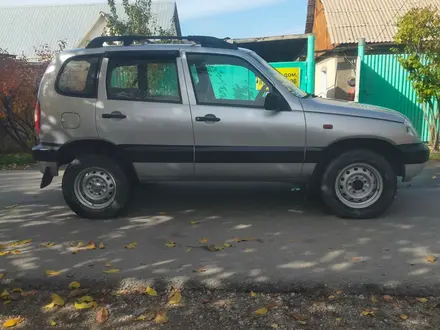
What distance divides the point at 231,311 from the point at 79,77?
345 cm

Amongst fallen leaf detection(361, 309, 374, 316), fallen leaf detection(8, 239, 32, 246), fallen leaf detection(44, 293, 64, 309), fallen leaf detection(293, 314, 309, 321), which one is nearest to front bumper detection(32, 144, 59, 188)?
fallen leaf detection(8, 239, 32, 246)

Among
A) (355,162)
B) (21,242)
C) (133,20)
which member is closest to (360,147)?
(355,162)

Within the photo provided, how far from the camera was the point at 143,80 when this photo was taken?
209 inches

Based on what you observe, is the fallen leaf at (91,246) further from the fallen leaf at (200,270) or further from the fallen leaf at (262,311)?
the fallen leaf at (262,311)

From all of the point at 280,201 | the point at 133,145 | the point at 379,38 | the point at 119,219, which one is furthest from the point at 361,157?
the point at 379,38

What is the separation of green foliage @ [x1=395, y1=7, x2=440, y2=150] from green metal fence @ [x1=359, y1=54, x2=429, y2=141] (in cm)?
127

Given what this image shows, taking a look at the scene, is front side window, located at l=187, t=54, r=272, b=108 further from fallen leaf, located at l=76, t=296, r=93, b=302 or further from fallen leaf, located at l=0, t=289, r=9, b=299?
fallen leaf, located at l=0, t=289, r=9, b=299

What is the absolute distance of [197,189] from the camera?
7094 mm

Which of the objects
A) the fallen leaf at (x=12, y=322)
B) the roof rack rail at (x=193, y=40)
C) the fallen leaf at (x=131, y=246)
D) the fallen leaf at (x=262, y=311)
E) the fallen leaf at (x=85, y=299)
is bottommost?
the fallen leaf at (x=12, y=322)

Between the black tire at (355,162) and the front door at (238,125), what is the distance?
37cm

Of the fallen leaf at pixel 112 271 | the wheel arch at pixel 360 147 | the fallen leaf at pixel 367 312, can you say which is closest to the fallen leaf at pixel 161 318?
the fallen leaf at pixel 112 271

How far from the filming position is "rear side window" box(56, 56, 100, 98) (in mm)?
5324

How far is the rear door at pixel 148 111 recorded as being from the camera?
206 inches

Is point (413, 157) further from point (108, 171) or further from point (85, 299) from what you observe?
point (85, 299)
